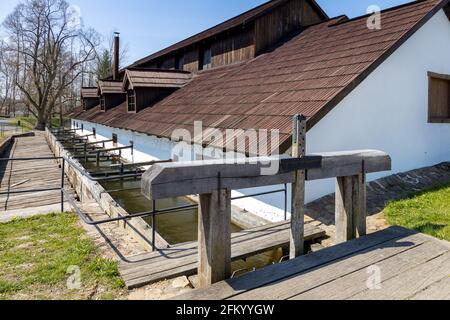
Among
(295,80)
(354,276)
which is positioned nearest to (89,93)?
(295,80)

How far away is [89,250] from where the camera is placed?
4.27 metres

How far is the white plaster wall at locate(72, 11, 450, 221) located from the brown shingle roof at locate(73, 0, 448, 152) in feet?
1.23

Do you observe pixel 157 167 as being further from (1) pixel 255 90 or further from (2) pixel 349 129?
(1) pixel 255 90

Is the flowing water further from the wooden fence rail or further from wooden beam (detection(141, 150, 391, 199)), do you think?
wooden beam (detection(141, 150, 391, 199))

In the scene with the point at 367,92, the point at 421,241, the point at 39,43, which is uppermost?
the point at 39,43

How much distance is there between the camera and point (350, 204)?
3727mm

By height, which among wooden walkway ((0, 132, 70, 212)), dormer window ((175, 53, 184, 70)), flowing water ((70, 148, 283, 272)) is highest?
dormer window ((175, 53, 184, 70))

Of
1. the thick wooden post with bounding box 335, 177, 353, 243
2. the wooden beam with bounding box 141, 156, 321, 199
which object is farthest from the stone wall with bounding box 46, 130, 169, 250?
the thick wooden post with bounding box 335, 177, 353, 243

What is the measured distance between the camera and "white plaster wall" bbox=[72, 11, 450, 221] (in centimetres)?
657

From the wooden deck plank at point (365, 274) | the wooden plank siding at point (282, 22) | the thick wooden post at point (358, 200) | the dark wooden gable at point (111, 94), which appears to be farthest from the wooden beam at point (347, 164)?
the dark wooden gable at point (111, 94)

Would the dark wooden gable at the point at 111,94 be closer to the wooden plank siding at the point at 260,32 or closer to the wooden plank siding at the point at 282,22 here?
the wooden plank siding at the point at 260,32

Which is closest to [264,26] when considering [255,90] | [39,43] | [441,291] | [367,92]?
[255,90]

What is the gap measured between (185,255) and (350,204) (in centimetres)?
201

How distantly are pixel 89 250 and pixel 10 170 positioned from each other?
12.8 m
